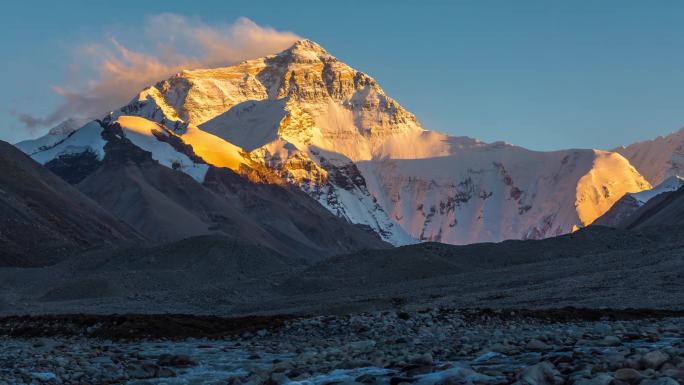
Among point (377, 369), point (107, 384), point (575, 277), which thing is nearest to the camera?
point (377, 369)

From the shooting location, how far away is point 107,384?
19.1 m

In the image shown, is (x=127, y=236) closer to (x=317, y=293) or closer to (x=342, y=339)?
(x=317, y=293)

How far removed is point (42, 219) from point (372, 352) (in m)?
110

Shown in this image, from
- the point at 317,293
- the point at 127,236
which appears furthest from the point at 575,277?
the point at 127,236

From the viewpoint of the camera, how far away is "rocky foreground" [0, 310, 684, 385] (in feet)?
43.3

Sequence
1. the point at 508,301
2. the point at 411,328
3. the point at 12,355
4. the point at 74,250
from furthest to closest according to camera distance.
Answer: the point at 74,250 < the point at 508,301 < the point at 411,328 < the point at 12,355

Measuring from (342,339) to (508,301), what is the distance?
682 inches

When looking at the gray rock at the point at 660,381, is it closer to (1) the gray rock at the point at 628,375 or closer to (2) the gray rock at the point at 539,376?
(1) the gray rock at the point at 628,375

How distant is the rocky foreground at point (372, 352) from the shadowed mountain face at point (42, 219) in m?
76.5

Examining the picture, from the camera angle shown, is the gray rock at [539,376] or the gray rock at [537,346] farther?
the gray rock at [537,346]

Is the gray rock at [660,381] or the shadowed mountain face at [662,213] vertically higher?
the shadowed mountain face at [662,213]

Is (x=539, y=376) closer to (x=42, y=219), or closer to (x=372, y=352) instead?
(x=372, y=352)

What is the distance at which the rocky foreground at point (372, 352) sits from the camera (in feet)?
43.3

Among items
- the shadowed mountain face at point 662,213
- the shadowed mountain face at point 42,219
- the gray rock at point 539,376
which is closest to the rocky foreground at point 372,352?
the gray rock at point 539,376
